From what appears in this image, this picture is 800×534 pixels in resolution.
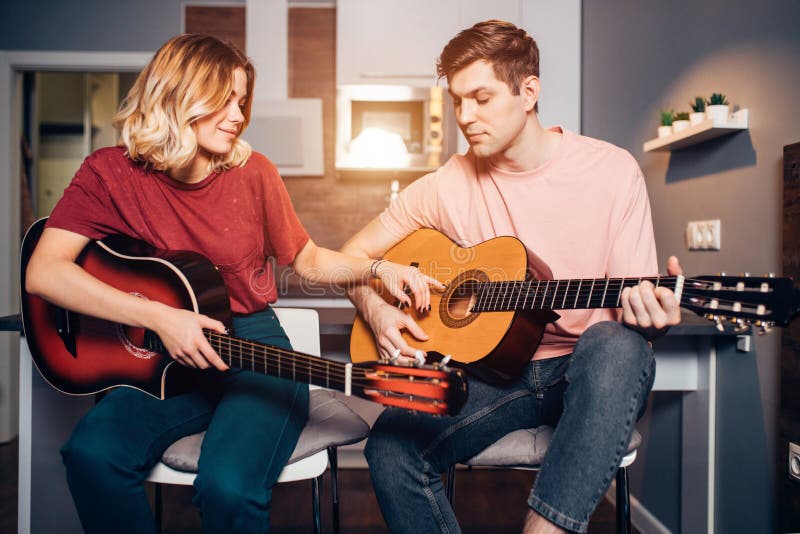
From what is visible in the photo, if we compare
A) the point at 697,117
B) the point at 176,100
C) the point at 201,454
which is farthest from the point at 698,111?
the point at 201,454

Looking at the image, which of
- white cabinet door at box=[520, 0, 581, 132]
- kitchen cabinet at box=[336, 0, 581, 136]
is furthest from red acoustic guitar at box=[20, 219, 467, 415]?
white cabinet door at box=[520, 0, 581, 132]

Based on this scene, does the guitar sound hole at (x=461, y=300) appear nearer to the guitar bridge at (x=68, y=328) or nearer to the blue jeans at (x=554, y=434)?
the blue jeans at (x=554, y=434)

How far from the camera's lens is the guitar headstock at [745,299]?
0.96 m

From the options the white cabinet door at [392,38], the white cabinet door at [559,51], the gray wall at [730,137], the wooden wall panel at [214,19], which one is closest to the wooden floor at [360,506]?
the gray wall at [730,137]

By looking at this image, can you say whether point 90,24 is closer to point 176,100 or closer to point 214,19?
point 214,19

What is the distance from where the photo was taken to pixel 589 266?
144cm

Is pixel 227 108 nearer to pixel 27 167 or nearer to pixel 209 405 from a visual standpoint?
pixel 209 405

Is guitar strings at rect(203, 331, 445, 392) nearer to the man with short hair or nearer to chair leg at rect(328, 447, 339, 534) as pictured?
the man with short hair

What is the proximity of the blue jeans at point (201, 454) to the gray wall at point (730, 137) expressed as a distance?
1.26 meters

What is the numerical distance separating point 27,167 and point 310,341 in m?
3.29

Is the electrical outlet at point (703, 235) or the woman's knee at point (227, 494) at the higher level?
the electrical outlet at point (703, 235)

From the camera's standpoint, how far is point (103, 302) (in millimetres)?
1246

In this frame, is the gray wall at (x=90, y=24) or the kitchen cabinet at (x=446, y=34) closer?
the kitchen cabinet at (x=446, y=34)


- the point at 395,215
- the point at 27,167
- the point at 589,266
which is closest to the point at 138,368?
the point at 395,215
